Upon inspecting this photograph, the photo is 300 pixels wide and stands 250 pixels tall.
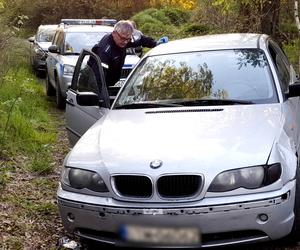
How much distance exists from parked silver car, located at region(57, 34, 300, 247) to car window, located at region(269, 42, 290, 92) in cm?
14

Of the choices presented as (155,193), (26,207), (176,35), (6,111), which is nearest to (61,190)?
(155,193)

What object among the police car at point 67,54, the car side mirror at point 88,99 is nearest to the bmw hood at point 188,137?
the car side mirror at point 88,99

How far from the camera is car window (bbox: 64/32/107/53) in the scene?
38.8ft

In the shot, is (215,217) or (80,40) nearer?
(215,217)

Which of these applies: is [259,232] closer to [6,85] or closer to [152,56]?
[152,56]

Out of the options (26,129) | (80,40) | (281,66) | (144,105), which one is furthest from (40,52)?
(144,105)

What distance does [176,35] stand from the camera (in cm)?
2264

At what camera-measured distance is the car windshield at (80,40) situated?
38.7ft

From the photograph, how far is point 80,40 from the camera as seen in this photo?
39.5 ft

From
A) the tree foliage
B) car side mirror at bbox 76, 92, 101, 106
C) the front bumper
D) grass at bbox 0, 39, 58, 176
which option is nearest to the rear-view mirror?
the front bumper

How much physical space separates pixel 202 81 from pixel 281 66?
1.08 m

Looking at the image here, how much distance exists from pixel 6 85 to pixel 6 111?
6.00 ft

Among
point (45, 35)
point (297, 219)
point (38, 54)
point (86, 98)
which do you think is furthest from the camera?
point (45, 35)

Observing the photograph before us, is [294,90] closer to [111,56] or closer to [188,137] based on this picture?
[188,137]
